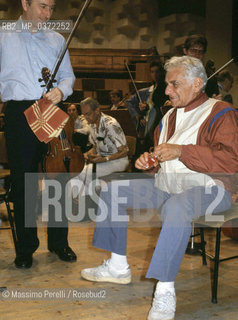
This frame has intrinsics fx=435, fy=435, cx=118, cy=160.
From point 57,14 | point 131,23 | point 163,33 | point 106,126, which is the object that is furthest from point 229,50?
point 106,126

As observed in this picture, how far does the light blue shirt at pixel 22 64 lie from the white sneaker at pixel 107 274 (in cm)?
94

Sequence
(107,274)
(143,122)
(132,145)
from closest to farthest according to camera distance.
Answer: (107,274)
(132,145)
(143,122)

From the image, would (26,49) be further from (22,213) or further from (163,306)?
(163,306)

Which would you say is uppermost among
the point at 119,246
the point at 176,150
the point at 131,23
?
the point at 131,23

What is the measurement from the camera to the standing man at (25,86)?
2.29m

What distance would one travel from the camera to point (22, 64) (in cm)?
230

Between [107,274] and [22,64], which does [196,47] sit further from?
[107,274]

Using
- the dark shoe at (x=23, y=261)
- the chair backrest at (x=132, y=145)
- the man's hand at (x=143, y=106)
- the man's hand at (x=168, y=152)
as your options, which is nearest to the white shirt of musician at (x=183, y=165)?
the man's hand at (x=168, y=152)

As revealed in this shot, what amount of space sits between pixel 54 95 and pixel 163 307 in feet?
3.83

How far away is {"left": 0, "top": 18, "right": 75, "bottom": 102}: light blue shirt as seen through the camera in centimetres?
229

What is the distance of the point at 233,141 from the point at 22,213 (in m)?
1.20

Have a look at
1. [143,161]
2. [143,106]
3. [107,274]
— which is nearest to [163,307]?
[107,274]

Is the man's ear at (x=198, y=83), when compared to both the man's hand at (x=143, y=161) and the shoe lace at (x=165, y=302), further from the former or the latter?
the shoe lace at (x=165, y=302)

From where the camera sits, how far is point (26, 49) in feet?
7.60
